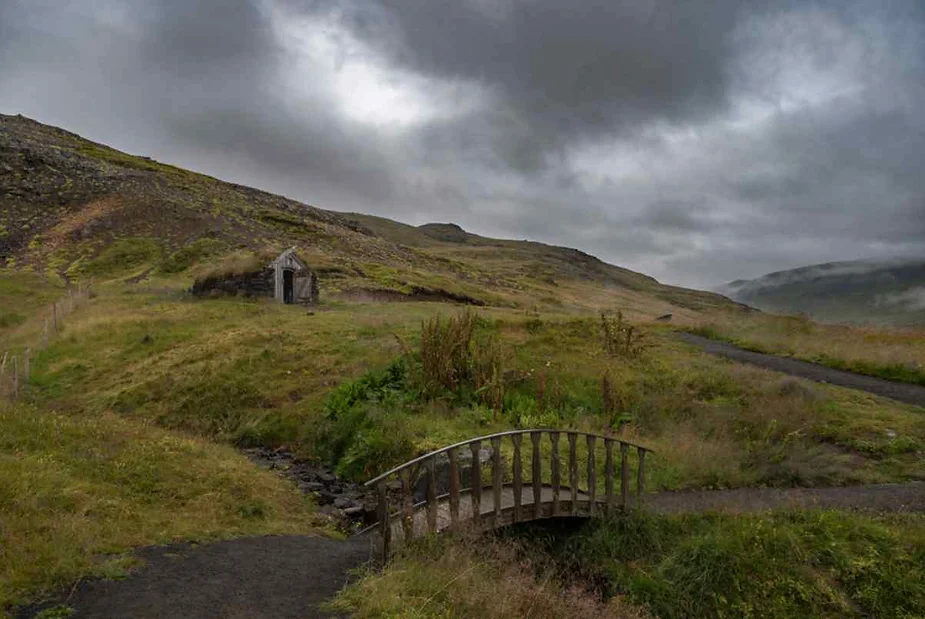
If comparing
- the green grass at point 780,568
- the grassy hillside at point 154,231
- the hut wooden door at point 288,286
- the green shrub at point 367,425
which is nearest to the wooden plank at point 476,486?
the green grass at point 780,568

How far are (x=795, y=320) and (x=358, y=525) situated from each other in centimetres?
2854

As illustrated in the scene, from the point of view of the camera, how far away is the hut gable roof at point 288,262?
1361 inches

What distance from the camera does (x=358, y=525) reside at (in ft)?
36.0

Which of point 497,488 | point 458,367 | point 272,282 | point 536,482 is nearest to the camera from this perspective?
point 497,488

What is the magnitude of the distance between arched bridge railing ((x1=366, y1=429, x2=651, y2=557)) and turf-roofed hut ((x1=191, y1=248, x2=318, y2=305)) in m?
24.1

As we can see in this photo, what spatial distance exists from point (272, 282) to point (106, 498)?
25.9 meters

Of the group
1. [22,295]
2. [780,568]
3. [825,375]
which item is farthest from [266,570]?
[22,295]

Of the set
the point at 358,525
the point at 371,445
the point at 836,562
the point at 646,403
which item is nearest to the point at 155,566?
the point at 358,525

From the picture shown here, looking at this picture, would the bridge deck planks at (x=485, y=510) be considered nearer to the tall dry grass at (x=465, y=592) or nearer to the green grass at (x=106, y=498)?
the tall dry grass at (x=465, y=592)

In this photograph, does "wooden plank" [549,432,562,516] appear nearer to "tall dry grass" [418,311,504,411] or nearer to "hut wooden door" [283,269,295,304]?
"tall dry grass" [418,311,504,411]

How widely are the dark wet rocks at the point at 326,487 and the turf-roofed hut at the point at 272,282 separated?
66.3 ft

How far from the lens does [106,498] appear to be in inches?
359

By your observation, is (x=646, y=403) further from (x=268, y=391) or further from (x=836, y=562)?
(x=268, y=391)

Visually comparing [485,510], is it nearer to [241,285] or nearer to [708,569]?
[708,569]
